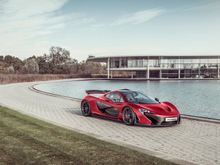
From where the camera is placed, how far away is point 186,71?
8825cm

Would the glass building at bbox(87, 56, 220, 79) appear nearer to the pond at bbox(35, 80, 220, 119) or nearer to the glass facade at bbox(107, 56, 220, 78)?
the glass facade at bbox(107, 56, 220, 78)

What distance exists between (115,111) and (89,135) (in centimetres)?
317

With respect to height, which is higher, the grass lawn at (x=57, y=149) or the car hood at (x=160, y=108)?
the car hood at (x=160, y=108)

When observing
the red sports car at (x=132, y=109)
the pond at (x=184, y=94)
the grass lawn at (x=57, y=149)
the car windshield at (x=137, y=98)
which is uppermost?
the car windshield at (x=137, y=98)

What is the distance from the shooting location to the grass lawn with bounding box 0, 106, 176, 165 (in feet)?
21.9

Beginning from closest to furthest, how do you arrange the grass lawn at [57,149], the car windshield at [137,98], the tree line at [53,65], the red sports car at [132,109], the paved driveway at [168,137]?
1. the grass lawn at [57,149]
2. the paved driveway at [168,137]
3. the red sports car at [132,109]
4. the car windshield at [137,98]
5. the tree line at [53,65]

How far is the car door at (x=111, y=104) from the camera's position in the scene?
12331 millimetres

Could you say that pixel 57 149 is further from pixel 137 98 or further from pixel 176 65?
pixel 176 65

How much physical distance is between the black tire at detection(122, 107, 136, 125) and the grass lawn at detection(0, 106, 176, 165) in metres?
2.60

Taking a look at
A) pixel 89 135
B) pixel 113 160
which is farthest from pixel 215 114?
pixel 113 160

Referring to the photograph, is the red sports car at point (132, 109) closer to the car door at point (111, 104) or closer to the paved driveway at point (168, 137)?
the car door at point (111, 104)

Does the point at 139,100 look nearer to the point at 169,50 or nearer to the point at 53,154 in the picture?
the point at 53,154

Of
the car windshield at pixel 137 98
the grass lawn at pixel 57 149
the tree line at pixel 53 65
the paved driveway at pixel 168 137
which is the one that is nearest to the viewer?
the grass lawn at pixel 57 149

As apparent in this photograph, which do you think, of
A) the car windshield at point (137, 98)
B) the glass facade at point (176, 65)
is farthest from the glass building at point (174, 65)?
the car windshield at point (137, 98)
